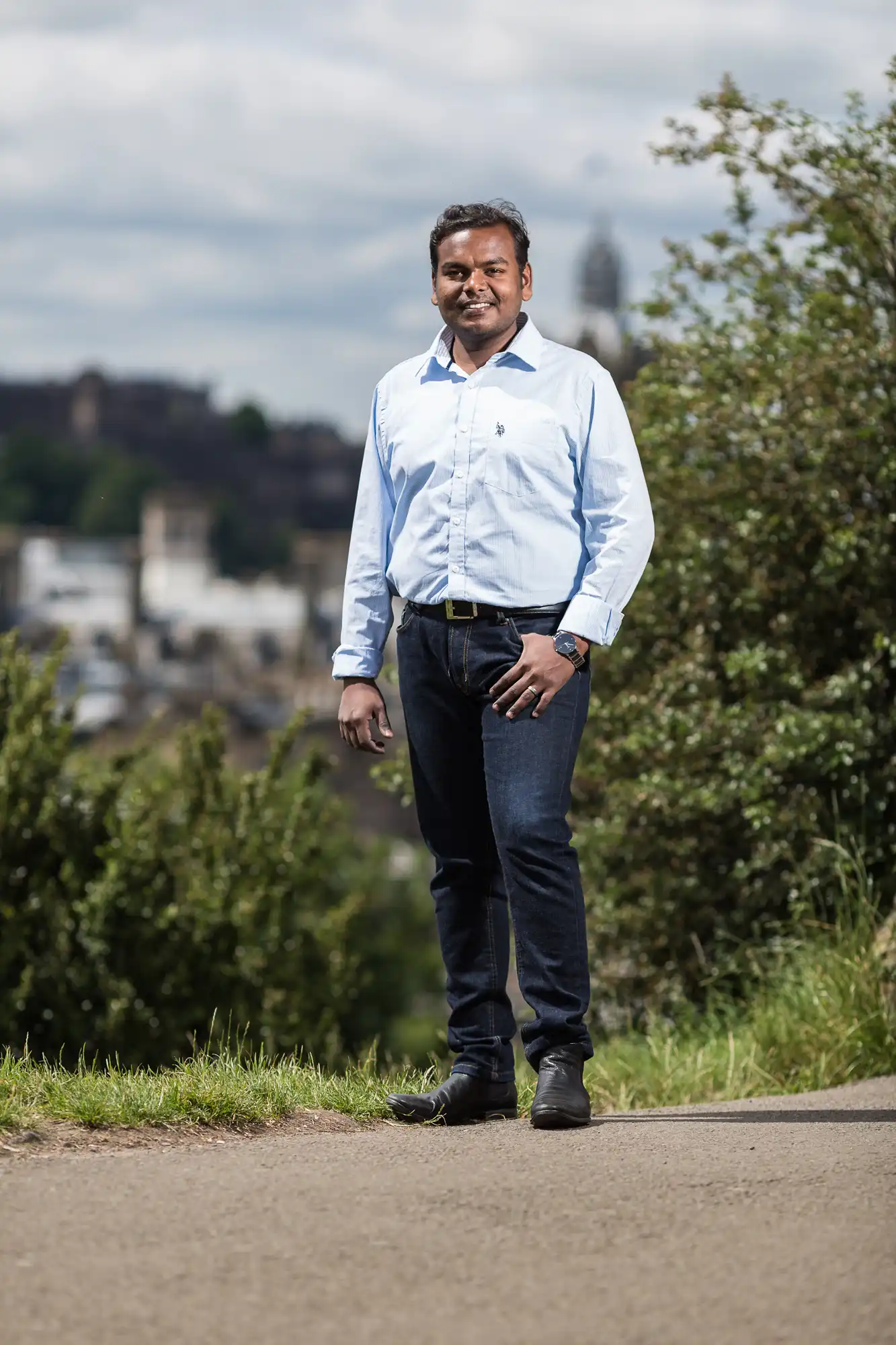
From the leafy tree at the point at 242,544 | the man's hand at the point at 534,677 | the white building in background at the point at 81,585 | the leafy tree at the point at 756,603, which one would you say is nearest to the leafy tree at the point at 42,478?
the leafy tree at the point at 242,544

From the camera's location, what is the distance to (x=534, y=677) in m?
3.90

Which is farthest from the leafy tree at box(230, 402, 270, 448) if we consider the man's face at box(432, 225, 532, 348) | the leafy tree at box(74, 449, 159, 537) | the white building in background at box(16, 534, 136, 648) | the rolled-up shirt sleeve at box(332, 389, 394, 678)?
the man's face at box(432, 225, 532, 348)

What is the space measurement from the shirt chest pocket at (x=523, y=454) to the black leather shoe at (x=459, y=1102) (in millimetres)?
1243

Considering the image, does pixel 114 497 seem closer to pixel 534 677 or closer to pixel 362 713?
pixel 362 713

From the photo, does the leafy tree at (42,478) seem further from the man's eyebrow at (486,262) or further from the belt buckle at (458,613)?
the belt buckle at (458,613)

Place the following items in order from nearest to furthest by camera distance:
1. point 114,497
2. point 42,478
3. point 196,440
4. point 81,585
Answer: point 81,585 < point 114,497 < point 42,478 < point 196,440

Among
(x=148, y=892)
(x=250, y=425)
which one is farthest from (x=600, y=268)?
(x=148, y=892)

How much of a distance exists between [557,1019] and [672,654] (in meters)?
3.82

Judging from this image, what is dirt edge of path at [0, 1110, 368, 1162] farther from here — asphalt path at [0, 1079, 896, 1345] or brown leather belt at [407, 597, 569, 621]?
brown leather belt at [407, 597, 569, 621]

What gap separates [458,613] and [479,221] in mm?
832

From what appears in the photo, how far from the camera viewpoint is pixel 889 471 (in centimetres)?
651

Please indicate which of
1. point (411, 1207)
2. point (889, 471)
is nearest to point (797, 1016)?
point (889, 471)

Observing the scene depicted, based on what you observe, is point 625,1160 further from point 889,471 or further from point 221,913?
point 221,913

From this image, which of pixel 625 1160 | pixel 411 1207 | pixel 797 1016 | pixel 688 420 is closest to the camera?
pixel 411 1207
